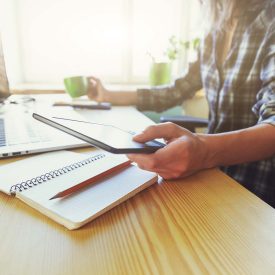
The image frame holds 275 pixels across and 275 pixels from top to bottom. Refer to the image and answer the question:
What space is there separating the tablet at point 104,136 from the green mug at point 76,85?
24.3 inches

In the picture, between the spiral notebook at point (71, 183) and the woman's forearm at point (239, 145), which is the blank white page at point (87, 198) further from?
the woman's forearm at point (239, 145)

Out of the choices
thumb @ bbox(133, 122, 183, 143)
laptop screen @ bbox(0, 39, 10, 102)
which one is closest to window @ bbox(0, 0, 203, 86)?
laptop screen @ bbox(0, 39, 10, 102)

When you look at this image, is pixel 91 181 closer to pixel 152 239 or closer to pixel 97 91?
pixel 152 239

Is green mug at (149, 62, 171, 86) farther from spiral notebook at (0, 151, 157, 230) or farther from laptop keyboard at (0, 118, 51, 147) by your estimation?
spiral notebook at (0, 151, 157, 230)

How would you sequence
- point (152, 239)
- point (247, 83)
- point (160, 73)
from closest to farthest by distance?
point (152, 239), point (247, 83), point (160, 73)

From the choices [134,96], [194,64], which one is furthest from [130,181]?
[194,64]

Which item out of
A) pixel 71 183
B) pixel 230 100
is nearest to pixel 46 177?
pixel 71 183

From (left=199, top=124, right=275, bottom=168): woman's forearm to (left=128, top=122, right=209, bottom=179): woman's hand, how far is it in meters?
0.03

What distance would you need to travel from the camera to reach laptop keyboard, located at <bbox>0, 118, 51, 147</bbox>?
0.62m

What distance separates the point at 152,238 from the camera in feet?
1.13

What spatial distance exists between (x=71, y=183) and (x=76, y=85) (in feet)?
2.54

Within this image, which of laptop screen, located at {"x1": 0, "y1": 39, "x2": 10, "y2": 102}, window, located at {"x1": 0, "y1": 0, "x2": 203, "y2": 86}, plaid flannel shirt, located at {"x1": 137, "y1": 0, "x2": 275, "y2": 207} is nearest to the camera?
plaid flannel shirt, located at {"x1": 137, "y1": 0, "x2": 275, "y2": 207}

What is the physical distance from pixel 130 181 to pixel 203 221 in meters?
0.14

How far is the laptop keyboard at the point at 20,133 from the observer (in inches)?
24.3
